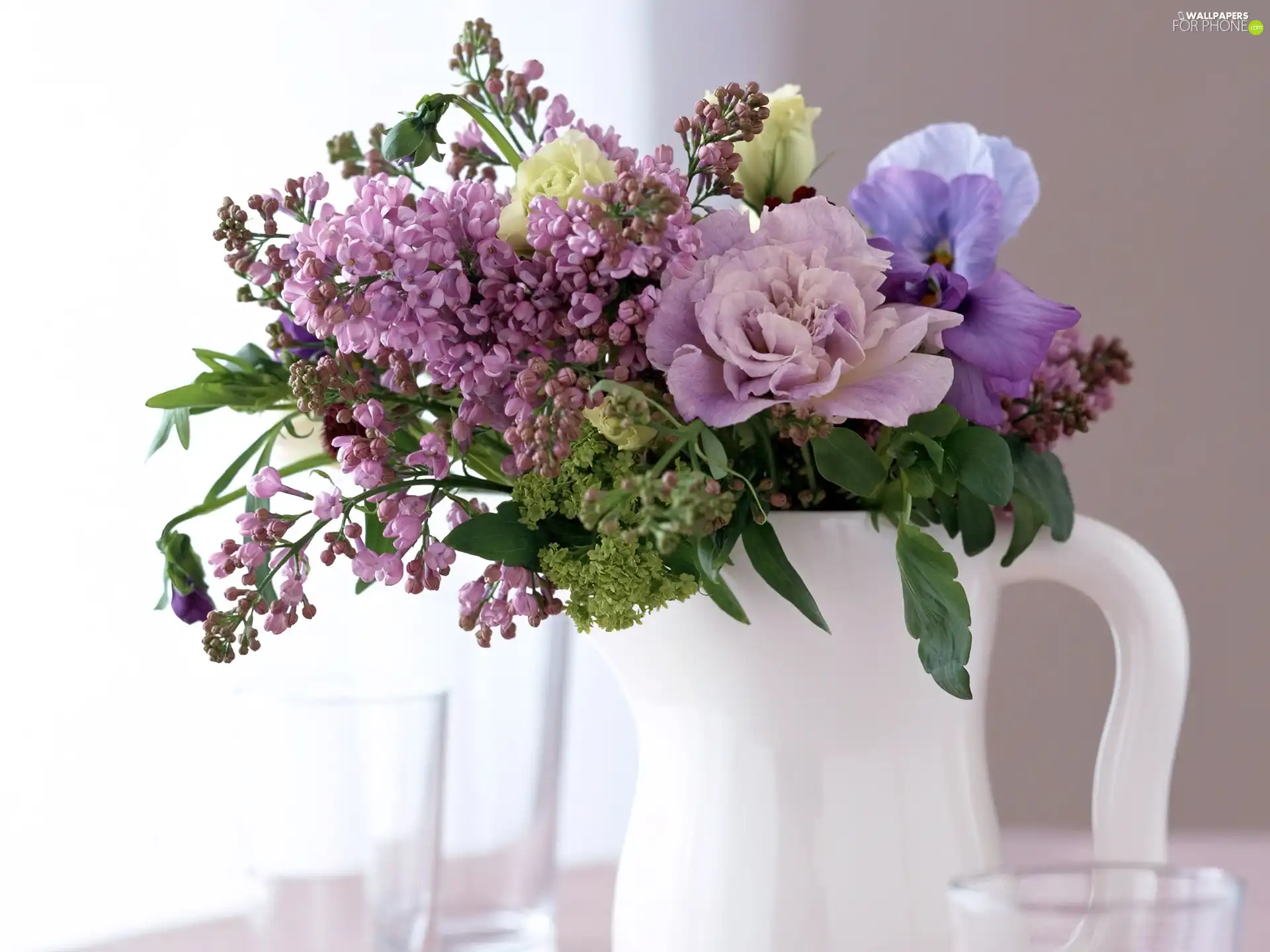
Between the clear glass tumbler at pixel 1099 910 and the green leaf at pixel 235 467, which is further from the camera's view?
the green leaf at pixel 235 467

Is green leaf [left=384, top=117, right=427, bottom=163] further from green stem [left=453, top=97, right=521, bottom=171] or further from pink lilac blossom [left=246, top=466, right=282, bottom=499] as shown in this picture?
pink lilac blossom [left=246, top=466, right=282, bottom=499]

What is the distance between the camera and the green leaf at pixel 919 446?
1.62ft

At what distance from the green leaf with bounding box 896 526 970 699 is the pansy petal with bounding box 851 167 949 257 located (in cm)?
18

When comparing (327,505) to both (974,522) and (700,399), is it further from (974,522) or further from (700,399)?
(974,522)

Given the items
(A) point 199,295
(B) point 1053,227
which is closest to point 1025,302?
(A) point 199,295

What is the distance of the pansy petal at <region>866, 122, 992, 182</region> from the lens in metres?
0.60

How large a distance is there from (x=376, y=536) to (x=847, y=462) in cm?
21

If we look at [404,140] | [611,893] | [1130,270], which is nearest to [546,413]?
[404,140]

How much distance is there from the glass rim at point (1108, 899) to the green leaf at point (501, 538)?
209mm

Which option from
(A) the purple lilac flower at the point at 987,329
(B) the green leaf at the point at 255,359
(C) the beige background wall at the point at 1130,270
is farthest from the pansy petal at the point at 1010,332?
(C) the beige background wall at the point at 1130,270

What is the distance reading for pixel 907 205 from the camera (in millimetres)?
589

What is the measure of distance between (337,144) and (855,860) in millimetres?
420

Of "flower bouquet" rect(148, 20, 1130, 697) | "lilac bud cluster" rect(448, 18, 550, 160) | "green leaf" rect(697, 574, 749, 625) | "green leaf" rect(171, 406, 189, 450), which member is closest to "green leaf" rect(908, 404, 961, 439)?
"flower bouquet" rect(148, 20, 1130, 697)

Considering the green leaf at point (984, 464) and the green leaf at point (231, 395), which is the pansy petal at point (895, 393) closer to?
the green leaf at point (984, 464)
